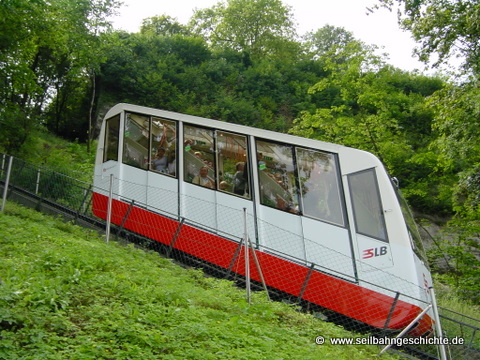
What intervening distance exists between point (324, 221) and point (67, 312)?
18.1ft

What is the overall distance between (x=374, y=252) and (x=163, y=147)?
5.12m

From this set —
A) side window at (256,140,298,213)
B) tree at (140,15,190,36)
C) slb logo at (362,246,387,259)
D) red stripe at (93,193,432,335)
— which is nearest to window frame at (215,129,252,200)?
side window at (256,140,298,213)

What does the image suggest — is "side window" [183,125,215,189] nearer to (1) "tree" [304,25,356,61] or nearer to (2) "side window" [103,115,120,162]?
(2) "side window" [103,115,120,162]

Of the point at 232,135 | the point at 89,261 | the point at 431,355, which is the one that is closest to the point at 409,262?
the point at 431,355

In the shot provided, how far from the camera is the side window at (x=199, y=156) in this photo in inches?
449

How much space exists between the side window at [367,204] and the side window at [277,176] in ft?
3.78

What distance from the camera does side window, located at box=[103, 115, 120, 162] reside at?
42.1 ft

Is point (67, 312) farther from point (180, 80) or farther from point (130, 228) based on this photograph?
point (180, 80)

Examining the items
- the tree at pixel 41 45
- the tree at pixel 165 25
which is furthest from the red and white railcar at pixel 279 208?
the tree at pixel 165 25

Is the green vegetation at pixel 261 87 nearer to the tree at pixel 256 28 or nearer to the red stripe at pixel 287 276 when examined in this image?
the tree at pixel 256 28

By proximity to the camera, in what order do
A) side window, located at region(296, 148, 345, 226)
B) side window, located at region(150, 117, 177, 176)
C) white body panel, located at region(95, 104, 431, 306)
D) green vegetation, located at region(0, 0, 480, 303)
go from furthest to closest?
1. green vegetation, located at region(0, 0, 480, 303)
2. side window, located at region(150, 117, 177, 176)
3. side window, located at region(296, 148, 345, 226)
4. white body panel, located at region(95, 104, 431, 306)

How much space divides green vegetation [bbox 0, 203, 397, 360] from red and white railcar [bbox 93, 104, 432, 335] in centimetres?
133

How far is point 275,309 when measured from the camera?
781 centimetres

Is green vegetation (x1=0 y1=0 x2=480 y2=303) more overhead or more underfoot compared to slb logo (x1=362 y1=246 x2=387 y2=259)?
more overhead
